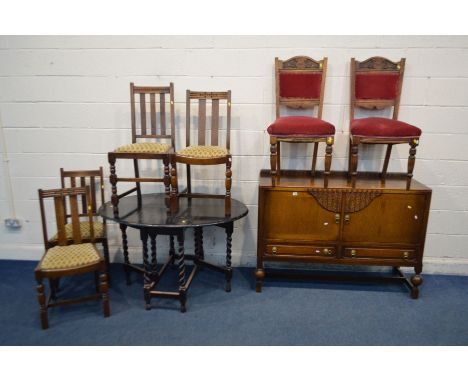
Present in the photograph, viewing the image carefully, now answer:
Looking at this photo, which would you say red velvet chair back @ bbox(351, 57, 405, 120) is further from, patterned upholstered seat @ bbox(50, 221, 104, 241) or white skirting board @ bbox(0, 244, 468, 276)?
patterned upholstered seat @ bbox(50, 221, 104, 241)

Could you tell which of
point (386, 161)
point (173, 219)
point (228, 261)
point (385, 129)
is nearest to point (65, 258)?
point (173, 219)

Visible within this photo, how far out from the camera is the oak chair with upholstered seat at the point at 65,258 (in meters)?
2.47

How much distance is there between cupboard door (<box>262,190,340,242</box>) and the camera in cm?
283

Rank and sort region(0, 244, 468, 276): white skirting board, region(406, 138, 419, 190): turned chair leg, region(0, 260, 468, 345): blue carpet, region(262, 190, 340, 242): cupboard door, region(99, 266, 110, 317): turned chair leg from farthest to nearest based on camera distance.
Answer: region(0, 244, 468, 276): white skirting board → region(262, 190, 340, 242): cupboard door → region(406, 138, 419, 190): turned chair leg → region(99, 266, 110, 317): turned chair leg → region(0, 260, 468, 345): blue carpet

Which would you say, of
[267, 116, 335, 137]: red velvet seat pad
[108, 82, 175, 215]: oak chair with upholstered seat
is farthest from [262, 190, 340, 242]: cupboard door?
[108, 82, 175, 215]: oak chair with upholstered seat

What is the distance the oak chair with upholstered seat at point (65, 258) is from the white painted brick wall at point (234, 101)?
78 centimetres

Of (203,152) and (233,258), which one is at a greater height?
(203,152)

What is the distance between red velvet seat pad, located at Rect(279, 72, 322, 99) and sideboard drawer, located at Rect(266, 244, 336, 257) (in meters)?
1.19

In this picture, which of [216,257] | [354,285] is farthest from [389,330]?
[216,257]

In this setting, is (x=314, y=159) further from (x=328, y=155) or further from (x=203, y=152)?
(x=203, y=152)

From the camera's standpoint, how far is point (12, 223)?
11.6ft

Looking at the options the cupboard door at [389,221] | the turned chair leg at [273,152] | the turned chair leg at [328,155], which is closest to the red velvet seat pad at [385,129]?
the turned chair leg at [328,155]

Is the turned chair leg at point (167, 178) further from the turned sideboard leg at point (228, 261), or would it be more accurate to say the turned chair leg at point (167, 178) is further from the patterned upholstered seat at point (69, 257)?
the patterned upholstered seat at point (69, 257)

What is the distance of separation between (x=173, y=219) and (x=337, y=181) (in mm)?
1301
